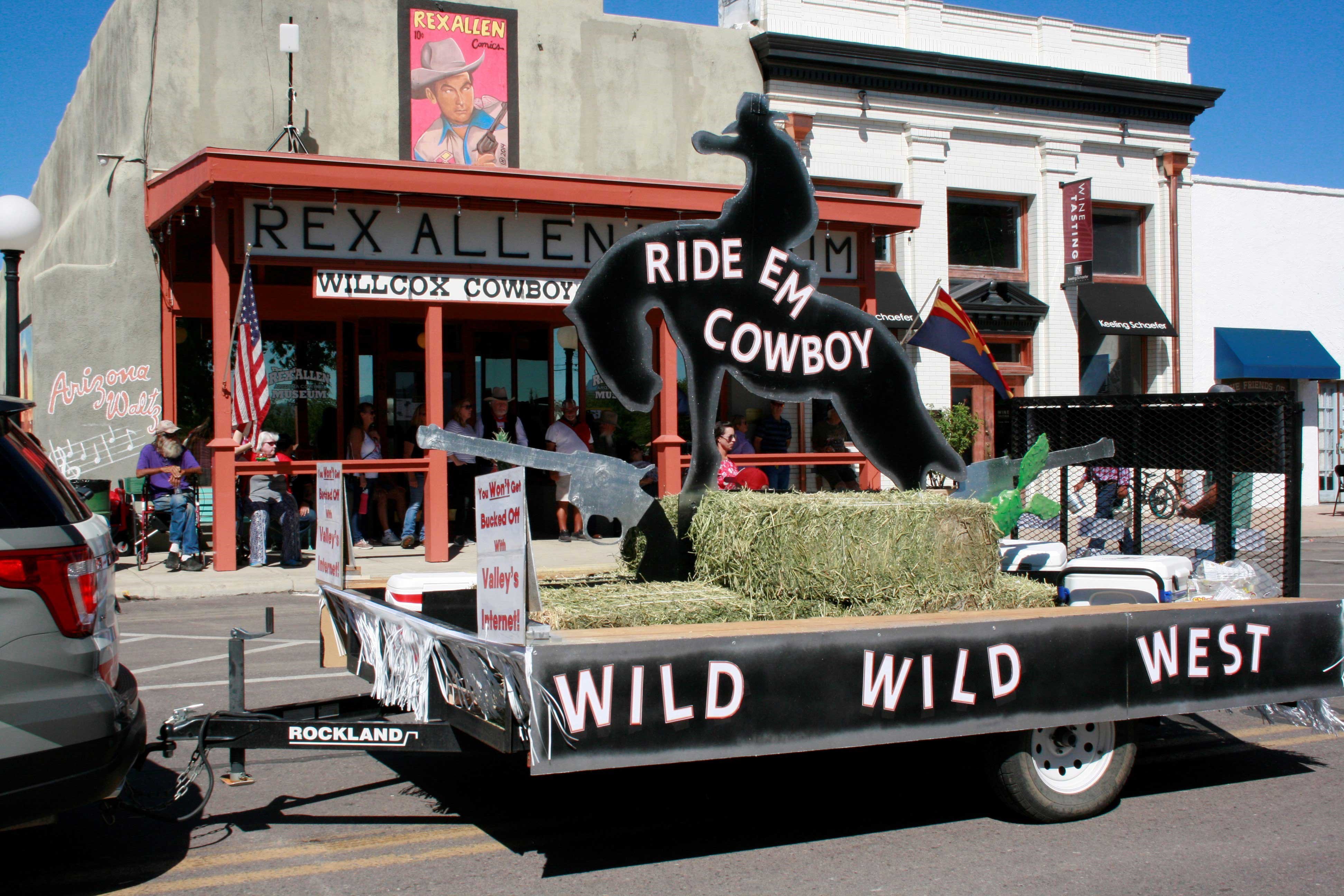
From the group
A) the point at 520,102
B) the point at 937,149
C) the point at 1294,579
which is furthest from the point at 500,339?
the point at 1294,579

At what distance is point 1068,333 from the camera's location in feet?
65.9

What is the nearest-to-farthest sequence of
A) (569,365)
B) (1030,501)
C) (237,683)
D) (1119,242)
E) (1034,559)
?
(237,683) → (1034,559) → (1030,501) → (569,365) → (1119,242)

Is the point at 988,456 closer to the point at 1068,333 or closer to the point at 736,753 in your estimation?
the point at 1068,333

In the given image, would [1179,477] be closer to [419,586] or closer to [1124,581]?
[1124,581]

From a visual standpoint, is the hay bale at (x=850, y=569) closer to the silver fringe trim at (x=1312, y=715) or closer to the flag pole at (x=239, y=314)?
the silver fringe trim at (x=1312, y=715)

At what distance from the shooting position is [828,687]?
3906 millimetres

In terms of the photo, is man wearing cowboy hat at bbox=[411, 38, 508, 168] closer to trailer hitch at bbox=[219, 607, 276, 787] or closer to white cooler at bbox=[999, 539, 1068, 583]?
white cooler at bbox=[999, 539, 1068, 583]

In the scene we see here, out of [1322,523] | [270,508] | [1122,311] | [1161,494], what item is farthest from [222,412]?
[1322,523]

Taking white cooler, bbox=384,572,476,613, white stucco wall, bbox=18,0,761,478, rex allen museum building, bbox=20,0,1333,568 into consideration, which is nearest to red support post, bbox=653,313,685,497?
rex allen museum building, bbox=20,0,1333,568

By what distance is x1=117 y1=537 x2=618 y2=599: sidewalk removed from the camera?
11375 mm

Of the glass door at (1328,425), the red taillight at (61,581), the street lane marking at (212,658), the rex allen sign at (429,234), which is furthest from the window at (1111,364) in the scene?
the red taillight at (61,581)

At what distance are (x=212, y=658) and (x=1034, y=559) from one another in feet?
18.4

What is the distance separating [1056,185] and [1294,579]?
53.1 ft

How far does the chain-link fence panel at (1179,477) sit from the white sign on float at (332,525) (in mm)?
3790
